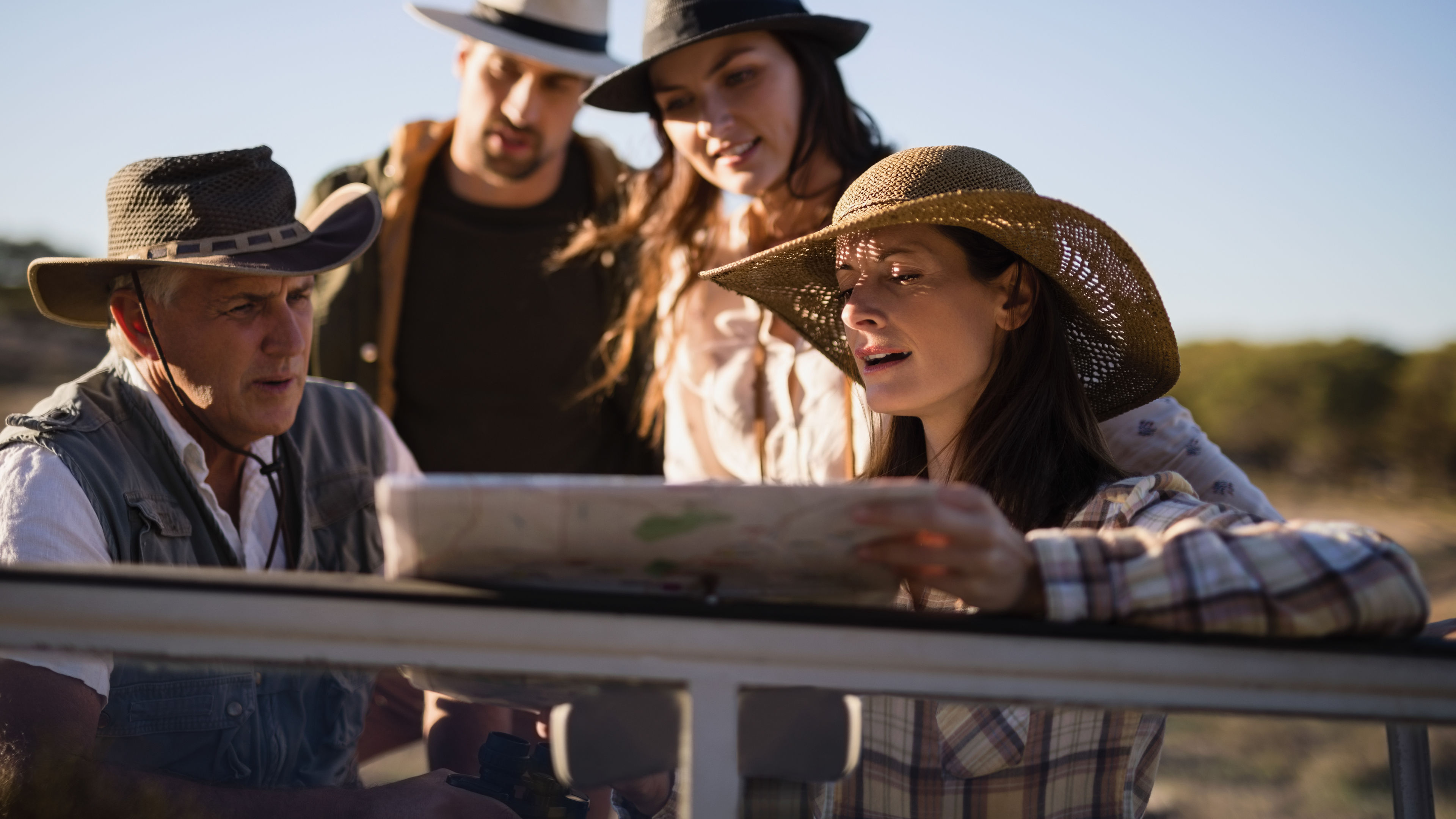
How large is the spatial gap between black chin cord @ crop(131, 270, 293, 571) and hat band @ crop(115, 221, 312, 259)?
80 millimetres

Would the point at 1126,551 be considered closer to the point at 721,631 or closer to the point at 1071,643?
the point at 1071,643

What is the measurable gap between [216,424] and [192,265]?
353mm

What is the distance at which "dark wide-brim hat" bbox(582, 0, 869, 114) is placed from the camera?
2984mm

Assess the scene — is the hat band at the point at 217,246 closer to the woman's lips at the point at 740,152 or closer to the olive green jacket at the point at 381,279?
the woman's lips at the point at 740,152

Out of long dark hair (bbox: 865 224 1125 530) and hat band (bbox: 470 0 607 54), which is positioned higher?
hat band (bbox: 470 0 607 54)

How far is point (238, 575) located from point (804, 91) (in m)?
2.30

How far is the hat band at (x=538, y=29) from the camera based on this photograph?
3930mm

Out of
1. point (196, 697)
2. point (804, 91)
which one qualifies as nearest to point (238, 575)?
point (196, 697)

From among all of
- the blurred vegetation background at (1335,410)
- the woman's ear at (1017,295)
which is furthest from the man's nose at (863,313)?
the blurred vegetation background at (1335,410)

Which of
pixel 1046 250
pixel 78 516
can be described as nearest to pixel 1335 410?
pixel 1046 250

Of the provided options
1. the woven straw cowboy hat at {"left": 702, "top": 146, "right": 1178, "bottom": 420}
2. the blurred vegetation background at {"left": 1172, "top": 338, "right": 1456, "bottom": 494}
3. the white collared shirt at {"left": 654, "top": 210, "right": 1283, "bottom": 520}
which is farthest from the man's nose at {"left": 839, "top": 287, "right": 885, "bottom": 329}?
the blurred vegetation background at {"left": 1172, "top": 338, "right": 1456, "bottom": 494}

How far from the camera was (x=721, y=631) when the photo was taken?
1.18m

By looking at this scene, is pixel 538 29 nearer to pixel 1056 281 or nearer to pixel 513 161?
pixel 513 161

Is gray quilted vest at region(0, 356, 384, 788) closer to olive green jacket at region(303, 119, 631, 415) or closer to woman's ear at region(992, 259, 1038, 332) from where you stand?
olive green jacket at region(303, 119, 631, 415)
